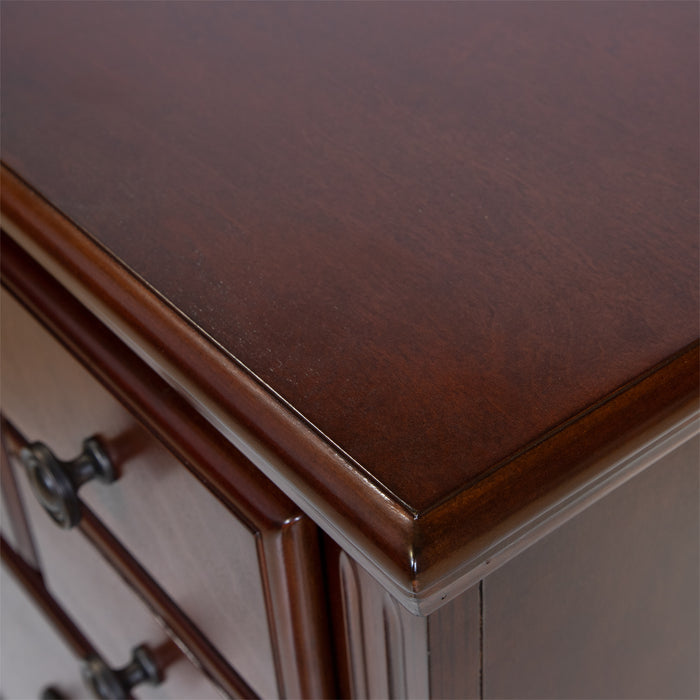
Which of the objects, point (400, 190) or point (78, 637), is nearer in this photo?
point (400, 190)

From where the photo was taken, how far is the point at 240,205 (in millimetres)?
302

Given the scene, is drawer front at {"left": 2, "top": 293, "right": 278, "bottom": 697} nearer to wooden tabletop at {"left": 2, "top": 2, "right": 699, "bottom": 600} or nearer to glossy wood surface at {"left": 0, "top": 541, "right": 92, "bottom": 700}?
wooden tabletop at {"left": 2, "top": 2, "right": 699, "bottom": 600}

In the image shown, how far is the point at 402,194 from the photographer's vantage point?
0.30 meters

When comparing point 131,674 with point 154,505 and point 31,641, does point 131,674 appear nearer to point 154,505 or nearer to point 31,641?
point 154,505

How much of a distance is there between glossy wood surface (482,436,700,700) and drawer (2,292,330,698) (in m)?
0.06

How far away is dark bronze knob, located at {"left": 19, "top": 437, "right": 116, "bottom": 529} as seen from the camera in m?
0.35

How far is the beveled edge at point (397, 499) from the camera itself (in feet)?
0.65

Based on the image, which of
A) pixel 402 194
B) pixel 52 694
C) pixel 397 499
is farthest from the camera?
pixel 52 694

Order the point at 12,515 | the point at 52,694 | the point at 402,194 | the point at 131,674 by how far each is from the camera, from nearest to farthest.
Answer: the point at 402,194
the point at 131,674
the point at 12,515
the point at 52,694

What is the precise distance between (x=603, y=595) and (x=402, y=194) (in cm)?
14

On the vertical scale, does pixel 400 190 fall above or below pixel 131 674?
above

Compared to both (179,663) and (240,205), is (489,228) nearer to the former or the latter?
(240,205)

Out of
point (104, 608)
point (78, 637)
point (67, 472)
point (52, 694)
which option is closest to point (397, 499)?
point (67, 472)

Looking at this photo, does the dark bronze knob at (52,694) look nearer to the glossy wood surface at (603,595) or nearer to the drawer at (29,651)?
the drawer at (29,651)
